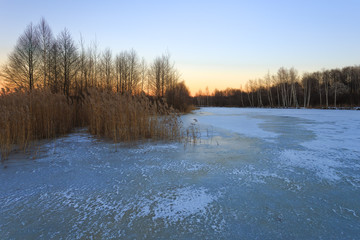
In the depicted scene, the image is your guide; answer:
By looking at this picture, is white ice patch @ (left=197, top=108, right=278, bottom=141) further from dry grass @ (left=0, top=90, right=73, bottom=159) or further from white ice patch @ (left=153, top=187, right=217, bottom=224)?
dry grass @ (left=0, top=90, right=73, bottom=159)

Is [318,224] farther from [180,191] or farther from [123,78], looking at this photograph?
[123,78]

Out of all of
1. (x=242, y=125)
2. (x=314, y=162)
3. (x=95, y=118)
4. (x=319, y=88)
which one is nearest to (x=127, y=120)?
(x=95, y=118)

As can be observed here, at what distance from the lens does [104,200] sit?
1.73 metres

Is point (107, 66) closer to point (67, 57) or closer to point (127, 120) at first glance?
point (67, 57)

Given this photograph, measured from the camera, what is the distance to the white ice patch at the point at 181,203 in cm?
149

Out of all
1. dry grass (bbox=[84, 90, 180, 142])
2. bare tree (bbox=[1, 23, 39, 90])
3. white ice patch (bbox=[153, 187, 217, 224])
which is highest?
bare tree (bbox=[1, 23, 39, 90])

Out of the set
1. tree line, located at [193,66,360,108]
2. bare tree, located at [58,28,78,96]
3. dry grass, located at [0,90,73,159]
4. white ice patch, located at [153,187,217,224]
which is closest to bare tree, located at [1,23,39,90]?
bare tree, located at [58,28,78,96]

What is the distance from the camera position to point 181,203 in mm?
1677

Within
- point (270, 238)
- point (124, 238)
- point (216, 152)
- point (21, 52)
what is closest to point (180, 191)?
point (124, 238)

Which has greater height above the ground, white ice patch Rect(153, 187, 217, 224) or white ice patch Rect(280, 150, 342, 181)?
white ice patch Rect(153, 187, 217, 224)

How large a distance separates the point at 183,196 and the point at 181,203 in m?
0.13

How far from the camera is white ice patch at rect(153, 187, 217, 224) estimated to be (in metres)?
1.49

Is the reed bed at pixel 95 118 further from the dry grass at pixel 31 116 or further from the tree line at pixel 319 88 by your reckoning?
the tree line at pixel 319 88

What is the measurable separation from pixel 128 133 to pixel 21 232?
3366 millimetres
